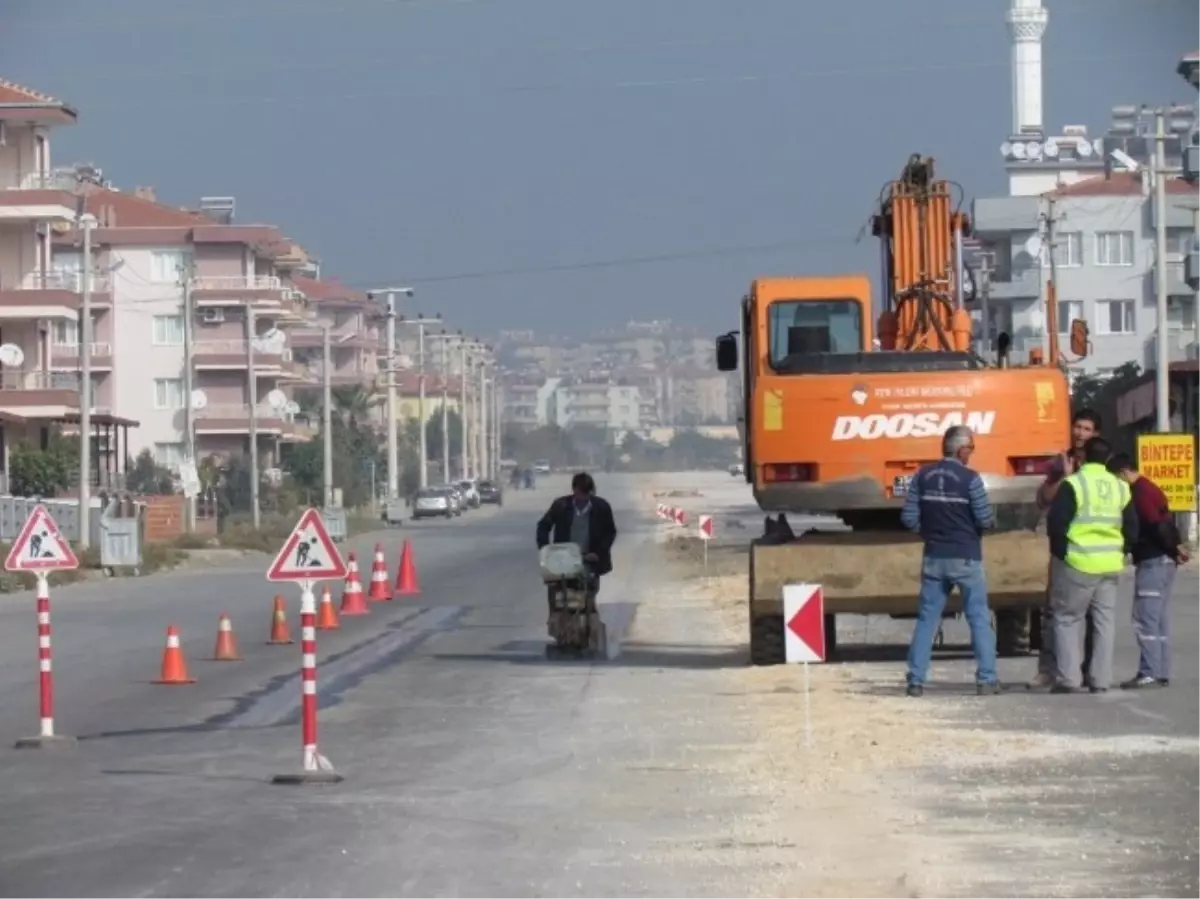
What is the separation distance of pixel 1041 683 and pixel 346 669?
272 inches

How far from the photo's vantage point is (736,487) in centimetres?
14988

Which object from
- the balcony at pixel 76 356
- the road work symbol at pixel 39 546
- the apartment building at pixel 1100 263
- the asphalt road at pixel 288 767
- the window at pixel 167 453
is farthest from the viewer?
the window at pixel 167 453

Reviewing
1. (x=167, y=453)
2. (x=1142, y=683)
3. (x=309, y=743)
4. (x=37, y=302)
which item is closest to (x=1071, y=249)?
(x=167, y=453)

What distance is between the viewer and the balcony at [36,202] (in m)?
77.7

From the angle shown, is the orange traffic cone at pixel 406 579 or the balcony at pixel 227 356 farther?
the balcony at pixel 227 356

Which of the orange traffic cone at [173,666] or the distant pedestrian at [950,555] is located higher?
the distant pedestrian at [950,555]

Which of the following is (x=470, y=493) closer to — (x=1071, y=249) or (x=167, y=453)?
(x=167, y=453)

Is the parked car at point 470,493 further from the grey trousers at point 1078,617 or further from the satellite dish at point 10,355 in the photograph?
the grey trousers at point 1078,617

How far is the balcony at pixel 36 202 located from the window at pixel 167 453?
1310 inches

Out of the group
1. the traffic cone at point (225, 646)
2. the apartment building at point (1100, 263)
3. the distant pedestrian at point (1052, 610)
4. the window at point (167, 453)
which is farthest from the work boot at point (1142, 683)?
the window at point (167, 453)

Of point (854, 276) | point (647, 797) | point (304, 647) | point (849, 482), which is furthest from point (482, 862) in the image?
point (854, 276)

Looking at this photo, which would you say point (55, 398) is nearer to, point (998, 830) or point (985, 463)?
point (985, 463)

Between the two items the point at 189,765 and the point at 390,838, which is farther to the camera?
the point at 189,765

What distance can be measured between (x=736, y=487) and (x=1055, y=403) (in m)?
129
